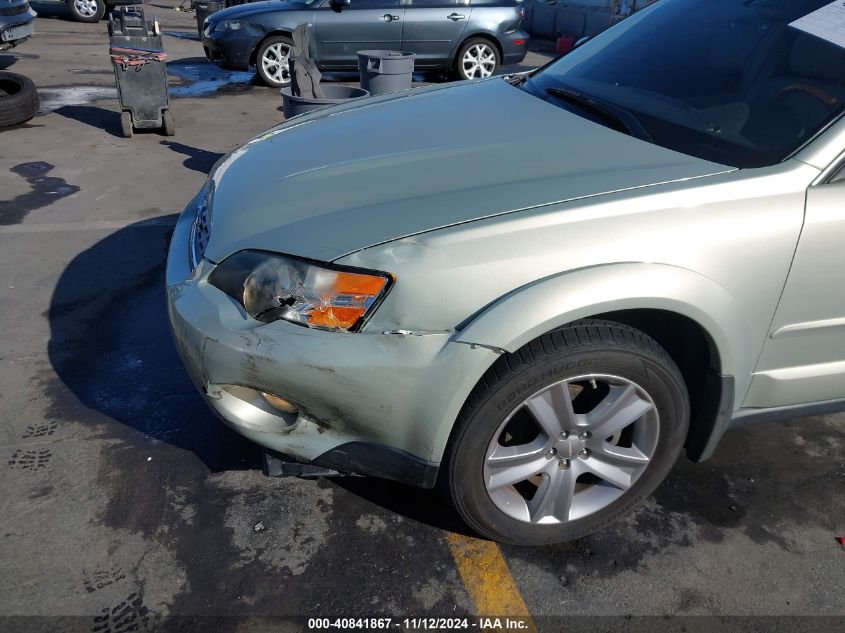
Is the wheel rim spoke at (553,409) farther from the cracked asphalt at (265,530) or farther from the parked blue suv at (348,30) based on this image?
the parked blue suv at (348,30)

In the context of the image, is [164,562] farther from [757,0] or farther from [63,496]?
[757,0]

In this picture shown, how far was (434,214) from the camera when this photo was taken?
1.98 metres

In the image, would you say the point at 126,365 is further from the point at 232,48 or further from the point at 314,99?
the point at 232,48

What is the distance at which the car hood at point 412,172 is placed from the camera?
6.57 feet

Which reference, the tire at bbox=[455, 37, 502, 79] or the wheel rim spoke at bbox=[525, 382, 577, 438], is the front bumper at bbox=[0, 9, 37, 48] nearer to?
the tire at bbox=[455, 37, 502, 79]

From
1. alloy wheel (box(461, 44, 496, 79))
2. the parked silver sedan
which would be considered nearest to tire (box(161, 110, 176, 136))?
alloy wheel (box(461, 44, 496, 79))

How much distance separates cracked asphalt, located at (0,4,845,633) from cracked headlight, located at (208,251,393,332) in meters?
0.87

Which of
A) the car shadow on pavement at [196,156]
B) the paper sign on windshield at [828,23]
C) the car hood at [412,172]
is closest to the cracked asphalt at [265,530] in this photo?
the car hood at [412,172]

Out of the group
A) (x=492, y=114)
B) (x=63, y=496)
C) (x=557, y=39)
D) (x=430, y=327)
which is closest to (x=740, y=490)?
(x=430, y=327)

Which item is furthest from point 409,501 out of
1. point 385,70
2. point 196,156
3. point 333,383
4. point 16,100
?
point 16,100

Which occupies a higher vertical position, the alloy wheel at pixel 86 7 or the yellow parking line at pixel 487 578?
the alloy wheel at pixel 86 7

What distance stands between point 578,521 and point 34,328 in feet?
9.49

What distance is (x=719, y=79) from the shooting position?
260cm

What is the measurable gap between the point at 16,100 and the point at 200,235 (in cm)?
612
